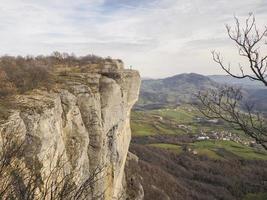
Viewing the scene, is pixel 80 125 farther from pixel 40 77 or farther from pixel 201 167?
pixel 201 167

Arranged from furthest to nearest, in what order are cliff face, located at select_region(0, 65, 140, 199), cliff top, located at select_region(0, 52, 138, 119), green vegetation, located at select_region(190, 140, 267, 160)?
green vegetation, located at select_region(190, 140, 267, 160), cliff top, located at select_region(0, 52, 138, 119), cliff face, located at select_region(0, 65, 140, 199)

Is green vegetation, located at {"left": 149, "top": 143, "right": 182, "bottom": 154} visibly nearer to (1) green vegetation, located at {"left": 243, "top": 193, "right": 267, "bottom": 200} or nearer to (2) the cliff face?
(1) green vegetation, located at {"left": 243, "top": 193, "right": 267, "bottom": 200}

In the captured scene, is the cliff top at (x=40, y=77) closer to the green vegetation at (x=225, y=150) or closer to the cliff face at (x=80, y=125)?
the cliff face at (x=80, y=125)

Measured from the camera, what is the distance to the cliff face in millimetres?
25141

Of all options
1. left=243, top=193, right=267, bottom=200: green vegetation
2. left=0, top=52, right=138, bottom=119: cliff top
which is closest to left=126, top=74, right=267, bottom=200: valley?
left=243, top=193, right=267, bottom=200: green vegetation

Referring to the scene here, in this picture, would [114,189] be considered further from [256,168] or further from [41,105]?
[256,168]

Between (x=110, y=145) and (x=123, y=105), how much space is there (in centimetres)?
732

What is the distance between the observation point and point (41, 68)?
36.8 metres

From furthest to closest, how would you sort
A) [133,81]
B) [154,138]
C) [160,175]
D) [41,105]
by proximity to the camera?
[154,138] → [160,175] → [133,81] → [41,105]

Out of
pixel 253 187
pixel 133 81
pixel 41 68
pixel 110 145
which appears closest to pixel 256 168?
pixel 253 187

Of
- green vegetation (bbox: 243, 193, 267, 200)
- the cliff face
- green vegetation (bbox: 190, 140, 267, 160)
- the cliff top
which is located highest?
the cliff top

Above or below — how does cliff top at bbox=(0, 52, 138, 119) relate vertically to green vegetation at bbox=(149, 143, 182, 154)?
above

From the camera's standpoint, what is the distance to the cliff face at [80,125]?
25.1 metres

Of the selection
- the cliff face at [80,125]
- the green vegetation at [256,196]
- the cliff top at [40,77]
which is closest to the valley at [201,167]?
the green vegetation at [256,196]
